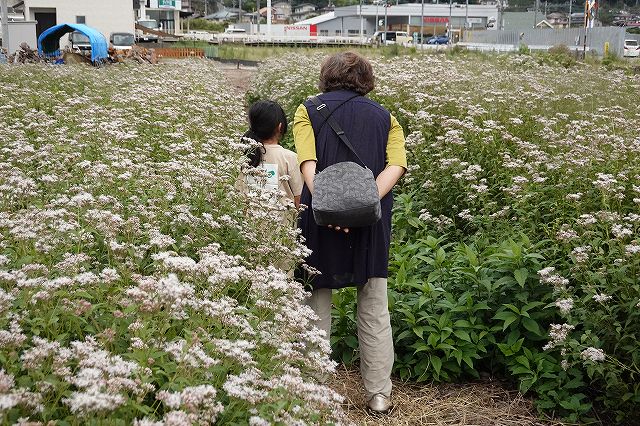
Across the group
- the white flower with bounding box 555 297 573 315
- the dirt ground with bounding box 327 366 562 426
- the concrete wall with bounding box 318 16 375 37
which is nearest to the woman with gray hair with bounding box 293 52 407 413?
the dirt ground with bounding box 327 366 562 426

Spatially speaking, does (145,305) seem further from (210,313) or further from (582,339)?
(582,339)

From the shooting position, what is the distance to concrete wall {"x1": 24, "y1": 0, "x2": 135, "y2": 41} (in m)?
56.4

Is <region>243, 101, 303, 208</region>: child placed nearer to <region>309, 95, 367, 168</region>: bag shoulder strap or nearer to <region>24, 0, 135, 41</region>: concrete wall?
<region>309, 95, 367, 168</region>: bag shoulder strap

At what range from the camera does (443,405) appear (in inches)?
218

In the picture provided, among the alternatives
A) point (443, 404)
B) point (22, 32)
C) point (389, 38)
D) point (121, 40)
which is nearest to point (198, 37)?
point (389, 38)

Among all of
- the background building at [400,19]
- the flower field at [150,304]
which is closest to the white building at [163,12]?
the background building at [400,19]

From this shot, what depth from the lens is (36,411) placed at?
265cm

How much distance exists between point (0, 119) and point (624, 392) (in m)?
6.88

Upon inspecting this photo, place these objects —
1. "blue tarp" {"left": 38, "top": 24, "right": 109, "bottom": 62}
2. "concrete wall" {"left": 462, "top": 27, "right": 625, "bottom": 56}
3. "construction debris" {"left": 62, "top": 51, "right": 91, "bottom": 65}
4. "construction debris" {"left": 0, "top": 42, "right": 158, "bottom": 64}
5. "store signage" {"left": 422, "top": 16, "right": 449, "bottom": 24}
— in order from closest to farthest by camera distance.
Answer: "construction debris" {"left": 0, "top": 42, "right": 158, "bottom": 64} → "construction debris" {"left": 62, "top": 51, "right": 91, "bottom": 65} → "blue tarp" {"left": 38, "top": 24, "right": 109, "bottom": 62} → "concrete wall" {"left": 462, "top": 27, "right": 625, "bottom": 56} → "store signage" {"left": 422, "top": 16, "right": 449, "bottom": 24}

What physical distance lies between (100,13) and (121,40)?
761 cm

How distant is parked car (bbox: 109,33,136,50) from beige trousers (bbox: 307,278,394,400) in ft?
154

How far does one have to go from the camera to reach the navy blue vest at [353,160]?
4.92 m

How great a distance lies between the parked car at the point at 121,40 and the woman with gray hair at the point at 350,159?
4676 centimetres

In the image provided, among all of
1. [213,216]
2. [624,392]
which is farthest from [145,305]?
[624,392]
